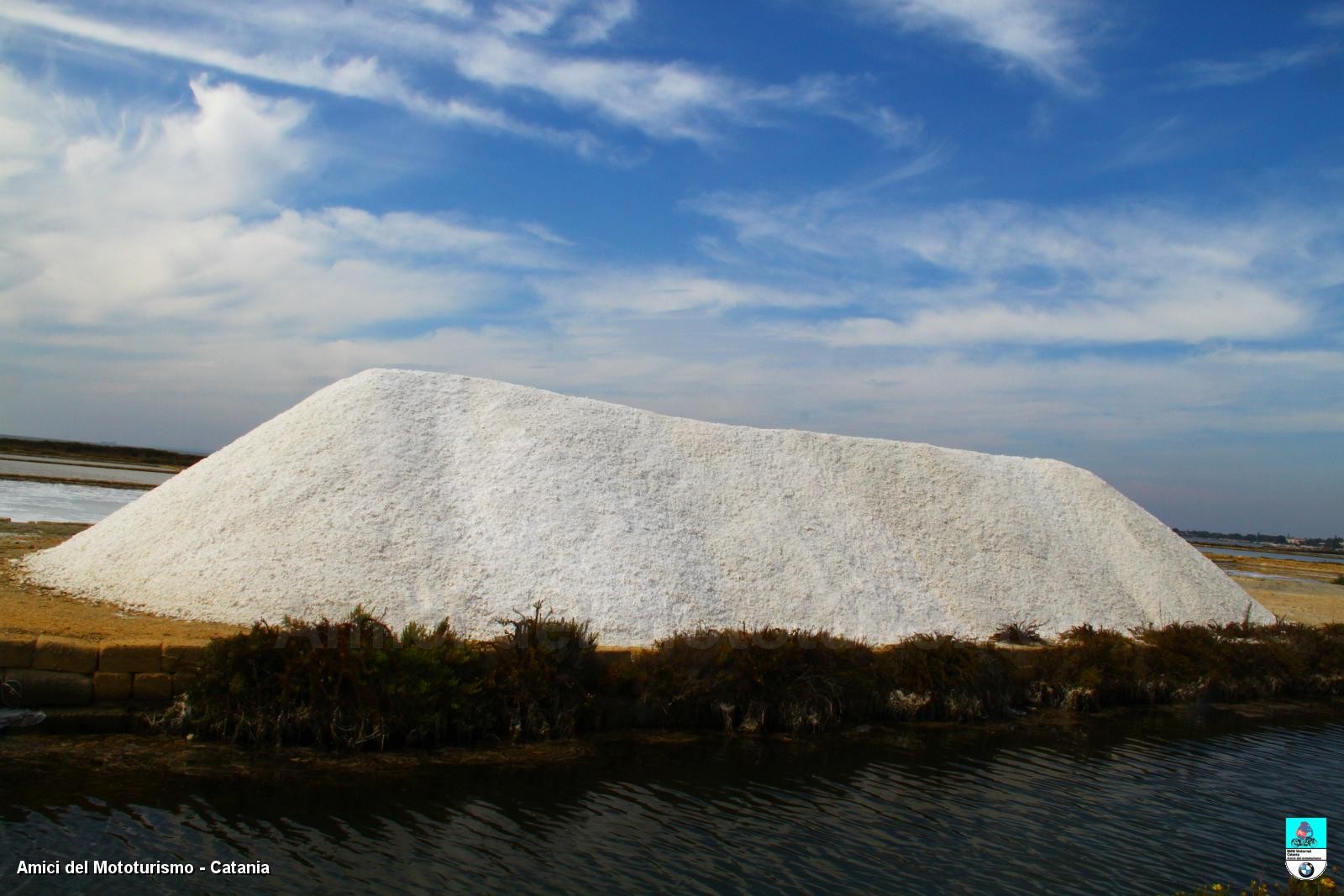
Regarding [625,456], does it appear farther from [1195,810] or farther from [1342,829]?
[1342,829]

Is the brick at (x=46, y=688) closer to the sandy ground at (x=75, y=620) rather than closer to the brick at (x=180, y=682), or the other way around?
the sandy ground at (x=75, y=620)

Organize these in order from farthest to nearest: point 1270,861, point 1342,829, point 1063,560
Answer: point 1063,560
point 1342,829
point 1270,861

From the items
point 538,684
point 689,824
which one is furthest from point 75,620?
point 689,824

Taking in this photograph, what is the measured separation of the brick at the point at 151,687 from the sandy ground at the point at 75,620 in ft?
2.74

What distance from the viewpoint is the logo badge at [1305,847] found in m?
7.12

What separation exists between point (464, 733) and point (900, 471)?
46.5ft

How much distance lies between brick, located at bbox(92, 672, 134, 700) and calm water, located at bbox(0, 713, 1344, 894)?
97cm

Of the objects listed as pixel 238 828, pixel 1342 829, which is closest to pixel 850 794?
pixel 1342 829

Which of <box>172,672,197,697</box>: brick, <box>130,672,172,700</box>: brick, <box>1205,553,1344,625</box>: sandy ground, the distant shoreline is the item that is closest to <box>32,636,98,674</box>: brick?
<box>130,672,172,700</box>: brick

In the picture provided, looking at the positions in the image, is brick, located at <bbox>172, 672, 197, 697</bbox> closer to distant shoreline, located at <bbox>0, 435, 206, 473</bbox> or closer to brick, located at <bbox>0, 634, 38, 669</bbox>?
brick, located at <bbox>0, 634, 38, 669</bbox>

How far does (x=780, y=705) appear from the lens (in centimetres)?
1208

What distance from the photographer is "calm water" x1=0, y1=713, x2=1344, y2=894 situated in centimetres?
687

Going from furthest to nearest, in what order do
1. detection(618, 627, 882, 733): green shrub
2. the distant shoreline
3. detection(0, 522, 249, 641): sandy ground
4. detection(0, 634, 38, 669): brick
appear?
the distant shoreline
detection(618, 627, 882, 733): green shrub
detection(0, 522, 249, 641): sandy ground
detection(0, 634, 38, 669): brick

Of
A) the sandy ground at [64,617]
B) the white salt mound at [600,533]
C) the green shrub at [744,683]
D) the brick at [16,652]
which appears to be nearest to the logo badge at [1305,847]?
the green shrub at [744,683]
